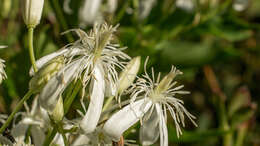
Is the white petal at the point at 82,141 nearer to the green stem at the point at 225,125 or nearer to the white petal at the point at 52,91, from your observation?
the white petal at the point at 52,91

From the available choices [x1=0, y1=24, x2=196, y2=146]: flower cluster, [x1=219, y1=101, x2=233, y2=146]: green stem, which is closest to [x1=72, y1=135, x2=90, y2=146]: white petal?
[x1=0, y1=24, x2=196, y2=146]: flower cluster

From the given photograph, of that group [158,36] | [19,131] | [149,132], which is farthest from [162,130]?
[158,36]

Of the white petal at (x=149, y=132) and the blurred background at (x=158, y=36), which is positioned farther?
the blurred background at (x=158, y=36)

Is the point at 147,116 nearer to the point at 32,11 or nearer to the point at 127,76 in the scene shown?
the point at 127,76

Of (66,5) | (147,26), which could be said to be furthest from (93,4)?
(147,26)

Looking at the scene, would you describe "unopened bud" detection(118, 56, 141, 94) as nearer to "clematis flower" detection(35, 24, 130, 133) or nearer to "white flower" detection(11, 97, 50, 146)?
"clematis flower" detection(35, 24, 130, 133)

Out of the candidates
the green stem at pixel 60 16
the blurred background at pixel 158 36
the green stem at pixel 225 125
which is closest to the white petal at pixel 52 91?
the blurred background at pixel 158 36

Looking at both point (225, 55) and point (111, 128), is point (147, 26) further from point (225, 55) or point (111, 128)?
point (111, 128)
